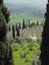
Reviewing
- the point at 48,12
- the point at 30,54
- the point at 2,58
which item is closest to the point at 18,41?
the point at 30,54

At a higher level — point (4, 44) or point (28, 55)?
point (4, 44)

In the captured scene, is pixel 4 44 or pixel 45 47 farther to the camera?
pixel 45 47

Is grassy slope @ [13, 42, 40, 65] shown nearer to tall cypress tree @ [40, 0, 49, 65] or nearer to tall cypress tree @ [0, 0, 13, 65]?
tall cypress tree @ [40, 0, 49, 65]

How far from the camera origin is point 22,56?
53938 mm

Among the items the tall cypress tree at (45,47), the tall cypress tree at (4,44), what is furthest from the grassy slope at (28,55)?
the tall cypress tree at (4,44)

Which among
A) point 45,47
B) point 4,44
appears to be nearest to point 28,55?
point 45,47

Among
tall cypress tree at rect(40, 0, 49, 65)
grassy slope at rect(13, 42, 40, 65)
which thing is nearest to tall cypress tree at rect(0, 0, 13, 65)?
tall cypress tree at rect(40, 0, 49, 65)

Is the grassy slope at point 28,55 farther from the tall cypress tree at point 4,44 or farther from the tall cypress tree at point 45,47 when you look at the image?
the tall cypress tree at point 4,44

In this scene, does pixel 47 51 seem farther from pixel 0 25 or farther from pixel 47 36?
pixel 0 25

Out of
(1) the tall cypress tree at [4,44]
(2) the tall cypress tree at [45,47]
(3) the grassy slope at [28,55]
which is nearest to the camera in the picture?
(1) the tall cypress tree at [4,44]

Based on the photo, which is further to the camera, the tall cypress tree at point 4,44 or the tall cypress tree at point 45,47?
the tall cypress tree at point 45,47

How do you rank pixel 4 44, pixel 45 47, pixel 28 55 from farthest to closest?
pixel 28 55 < pixel 45 47 < pixel 4 44

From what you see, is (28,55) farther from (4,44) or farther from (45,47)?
(4,44)

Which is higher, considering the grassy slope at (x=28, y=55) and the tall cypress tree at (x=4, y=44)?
the tall cypress tree at (x=4, y=44)
